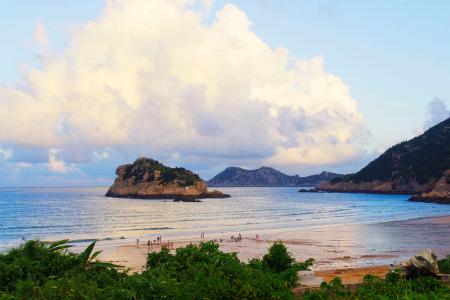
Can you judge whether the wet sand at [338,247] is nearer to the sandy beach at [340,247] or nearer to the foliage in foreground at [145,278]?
the sandy beach at [340,247]

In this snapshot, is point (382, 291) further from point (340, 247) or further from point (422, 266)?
point (340, 247)

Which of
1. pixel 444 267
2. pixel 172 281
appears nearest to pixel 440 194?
pixel 444 267

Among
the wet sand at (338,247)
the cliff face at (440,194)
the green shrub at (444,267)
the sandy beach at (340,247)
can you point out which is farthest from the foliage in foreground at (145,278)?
the cliff face at (440,194)

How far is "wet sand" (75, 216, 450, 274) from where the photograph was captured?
37594mm

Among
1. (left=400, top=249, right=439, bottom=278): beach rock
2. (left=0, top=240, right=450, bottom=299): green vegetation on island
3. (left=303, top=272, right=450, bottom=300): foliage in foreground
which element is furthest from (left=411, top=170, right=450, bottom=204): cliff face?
(left=0, top=240, right=450, bottom=299): green vegetation on island

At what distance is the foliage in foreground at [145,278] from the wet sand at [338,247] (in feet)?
45.1

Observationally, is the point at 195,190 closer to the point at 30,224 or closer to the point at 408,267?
the point at 30,224

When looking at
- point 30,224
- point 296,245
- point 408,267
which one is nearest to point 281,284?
point 408,267

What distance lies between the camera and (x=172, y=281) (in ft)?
37.3

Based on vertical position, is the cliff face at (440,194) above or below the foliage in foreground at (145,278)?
above

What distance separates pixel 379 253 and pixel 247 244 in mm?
13963

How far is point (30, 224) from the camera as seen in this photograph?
8212cm

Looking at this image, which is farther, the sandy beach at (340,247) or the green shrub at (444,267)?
the sandy beach at (340,247)

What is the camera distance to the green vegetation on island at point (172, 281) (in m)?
11.0
